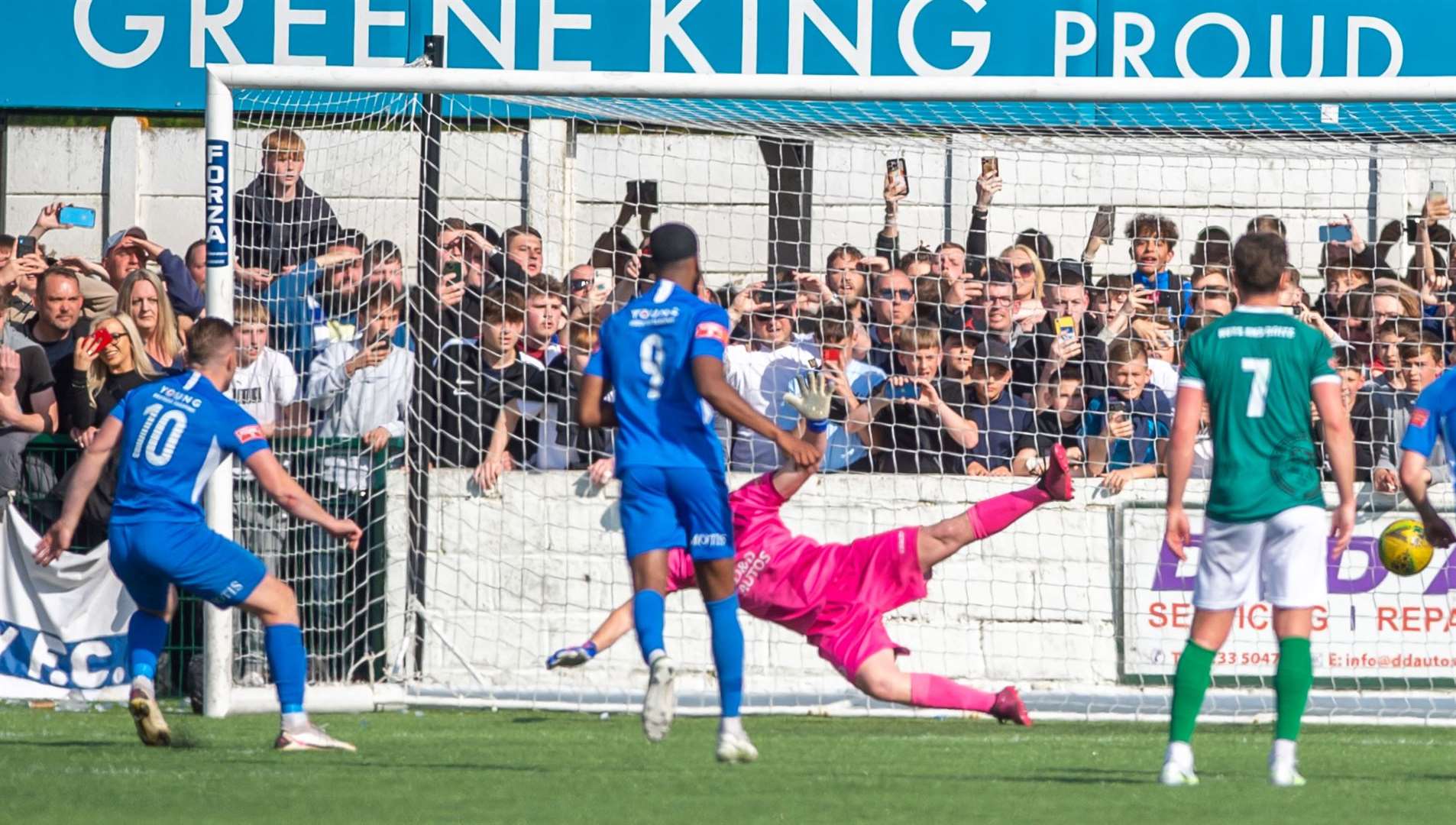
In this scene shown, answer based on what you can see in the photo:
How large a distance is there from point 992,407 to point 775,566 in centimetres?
201

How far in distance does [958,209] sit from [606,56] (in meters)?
3.55

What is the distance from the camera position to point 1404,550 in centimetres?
903

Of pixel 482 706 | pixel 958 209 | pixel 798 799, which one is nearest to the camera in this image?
pixel 798 799

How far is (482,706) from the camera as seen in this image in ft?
33.3

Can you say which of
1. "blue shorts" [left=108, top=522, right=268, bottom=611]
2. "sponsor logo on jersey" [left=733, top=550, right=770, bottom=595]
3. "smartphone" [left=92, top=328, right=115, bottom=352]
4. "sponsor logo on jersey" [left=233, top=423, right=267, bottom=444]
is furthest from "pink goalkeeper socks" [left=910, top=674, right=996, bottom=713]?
"smartphone" [left=92, top=328, right=115, bottom=352]

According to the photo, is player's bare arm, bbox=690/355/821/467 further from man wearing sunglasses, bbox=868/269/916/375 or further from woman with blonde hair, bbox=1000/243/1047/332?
woman with blonde hair, bbox=1000/243/1047/332

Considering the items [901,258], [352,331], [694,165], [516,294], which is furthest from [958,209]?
[352,331]

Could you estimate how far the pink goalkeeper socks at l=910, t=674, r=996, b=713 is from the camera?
896 centimetres

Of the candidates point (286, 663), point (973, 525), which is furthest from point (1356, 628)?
point (286, 663)

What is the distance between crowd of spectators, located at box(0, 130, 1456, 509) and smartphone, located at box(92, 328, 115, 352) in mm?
11

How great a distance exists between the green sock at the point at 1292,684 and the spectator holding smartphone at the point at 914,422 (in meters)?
4.09

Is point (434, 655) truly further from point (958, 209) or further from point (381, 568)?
point (958, 209)

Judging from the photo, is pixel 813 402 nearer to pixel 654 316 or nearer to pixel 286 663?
pixel 654 316

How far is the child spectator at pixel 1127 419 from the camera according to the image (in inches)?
416
